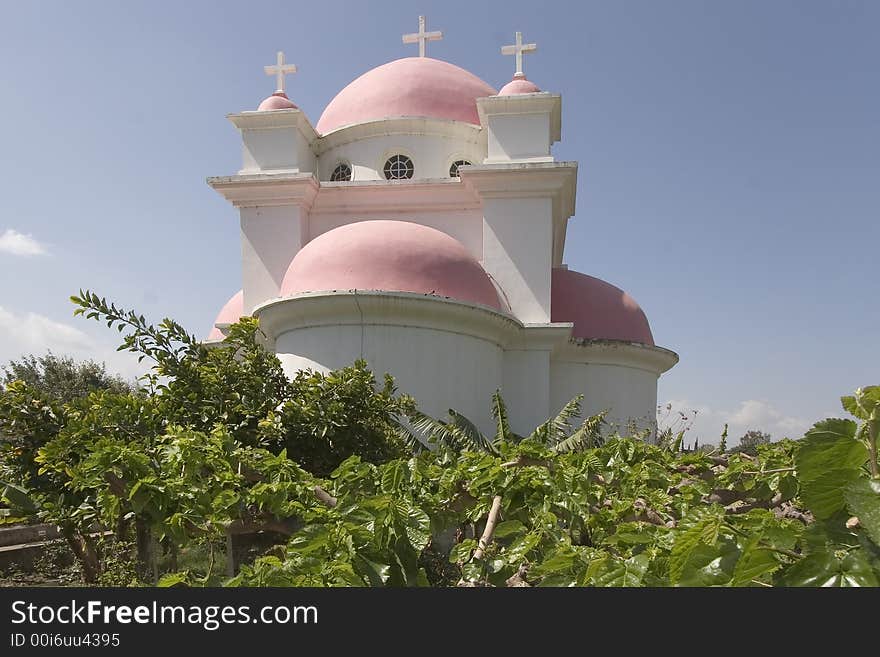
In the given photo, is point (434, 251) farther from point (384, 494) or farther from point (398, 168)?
point (384, 494)

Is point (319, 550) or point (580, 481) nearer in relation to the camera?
point (319, 550)

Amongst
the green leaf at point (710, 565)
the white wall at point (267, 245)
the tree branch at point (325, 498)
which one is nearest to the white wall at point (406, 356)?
the white wall at point (267, 245)

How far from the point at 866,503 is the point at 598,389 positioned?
1181cm

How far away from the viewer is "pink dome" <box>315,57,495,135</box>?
13.9m

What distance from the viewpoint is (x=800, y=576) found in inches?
60.2

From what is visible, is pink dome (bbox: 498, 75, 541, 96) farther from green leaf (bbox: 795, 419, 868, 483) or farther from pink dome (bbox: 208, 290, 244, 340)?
green leaf (bbox: 795, 419, 868, 483)

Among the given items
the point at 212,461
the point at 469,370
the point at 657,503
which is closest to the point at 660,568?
the point at 657,503

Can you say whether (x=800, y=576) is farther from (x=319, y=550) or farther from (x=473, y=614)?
(x=319, y=550)

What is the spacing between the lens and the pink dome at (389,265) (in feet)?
33.6

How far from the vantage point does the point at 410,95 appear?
13961 mm

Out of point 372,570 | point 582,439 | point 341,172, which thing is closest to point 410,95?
point 341,172

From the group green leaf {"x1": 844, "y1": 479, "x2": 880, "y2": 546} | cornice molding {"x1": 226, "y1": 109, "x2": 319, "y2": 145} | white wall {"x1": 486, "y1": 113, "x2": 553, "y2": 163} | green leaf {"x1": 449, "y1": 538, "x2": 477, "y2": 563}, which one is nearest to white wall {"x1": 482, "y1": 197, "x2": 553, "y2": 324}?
white wall {"x1": 486, "y1": 113, "x2": 553, "y2": 163}

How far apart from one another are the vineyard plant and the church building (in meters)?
3.07

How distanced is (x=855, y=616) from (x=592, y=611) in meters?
0.49
